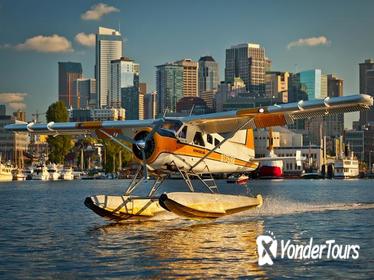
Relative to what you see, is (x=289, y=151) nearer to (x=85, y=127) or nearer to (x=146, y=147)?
(x=85, y=127)

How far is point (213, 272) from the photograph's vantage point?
15109 millimetres

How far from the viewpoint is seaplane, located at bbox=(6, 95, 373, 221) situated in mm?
22656

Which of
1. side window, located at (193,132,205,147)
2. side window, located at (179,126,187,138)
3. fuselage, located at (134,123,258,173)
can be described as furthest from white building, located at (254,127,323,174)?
side window, located at (179,126,187,138)

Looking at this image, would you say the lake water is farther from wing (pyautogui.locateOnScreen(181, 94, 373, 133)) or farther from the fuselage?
wing (pyautogui.locateOnScreen(181, 94, 373, 133))

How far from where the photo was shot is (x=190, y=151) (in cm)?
2420

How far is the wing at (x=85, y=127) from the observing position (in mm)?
26719

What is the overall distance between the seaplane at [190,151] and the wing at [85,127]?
0.13ft

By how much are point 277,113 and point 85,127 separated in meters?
7.51

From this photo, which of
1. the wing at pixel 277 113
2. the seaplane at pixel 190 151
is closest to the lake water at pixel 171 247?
the seaplane at pixel 190 151

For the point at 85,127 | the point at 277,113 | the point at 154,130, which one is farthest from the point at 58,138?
the point at 154,130

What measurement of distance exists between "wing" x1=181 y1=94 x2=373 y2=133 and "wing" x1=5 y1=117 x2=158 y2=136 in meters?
1.98

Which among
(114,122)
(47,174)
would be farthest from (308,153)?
(114,122)

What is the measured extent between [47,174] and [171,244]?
114 meters

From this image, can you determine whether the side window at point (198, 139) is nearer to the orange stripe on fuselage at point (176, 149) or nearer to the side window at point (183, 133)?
the orange stripe on fuselage at point (176, 149)
